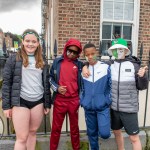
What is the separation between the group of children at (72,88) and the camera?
264cm

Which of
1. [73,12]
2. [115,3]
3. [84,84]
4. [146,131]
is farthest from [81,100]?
[115,3]

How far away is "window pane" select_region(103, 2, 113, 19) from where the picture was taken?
6312 mm

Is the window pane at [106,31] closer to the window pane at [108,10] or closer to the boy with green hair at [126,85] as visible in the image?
the window pane at [108,10]

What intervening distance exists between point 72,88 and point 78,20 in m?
3.58

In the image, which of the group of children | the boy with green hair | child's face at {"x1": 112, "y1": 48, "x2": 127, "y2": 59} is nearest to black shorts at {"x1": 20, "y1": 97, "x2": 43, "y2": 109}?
the group of children

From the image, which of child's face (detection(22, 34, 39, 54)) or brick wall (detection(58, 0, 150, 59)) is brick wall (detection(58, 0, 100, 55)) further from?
child's face (detection(22, 34, 39, 54))

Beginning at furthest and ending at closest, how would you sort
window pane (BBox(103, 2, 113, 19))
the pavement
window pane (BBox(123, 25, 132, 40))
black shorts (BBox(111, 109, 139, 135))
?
window pane (BBox(123, 25, 132, 40)) → window pane (BBox(103, 2, 113, 19)) → the pavement → black shorts (BBox(111, 109, 139, 135))

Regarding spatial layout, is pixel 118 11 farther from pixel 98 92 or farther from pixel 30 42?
pixel 30 42

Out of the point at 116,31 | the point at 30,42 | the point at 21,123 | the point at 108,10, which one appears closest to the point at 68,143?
the point at 21,123

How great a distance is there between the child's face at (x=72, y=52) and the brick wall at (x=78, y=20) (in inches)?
130

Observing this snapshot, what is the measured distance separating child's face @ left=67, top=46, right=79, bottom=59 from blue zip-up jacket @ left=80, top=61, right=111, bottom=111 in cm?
26

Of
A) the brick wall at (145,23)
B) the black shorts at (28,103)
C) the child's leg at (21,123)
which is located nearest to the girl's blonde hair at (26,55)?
the black shorts at (28,103)

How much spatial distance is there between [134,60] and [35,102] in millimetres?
1254

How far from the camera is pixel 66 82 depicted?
9.52ft
